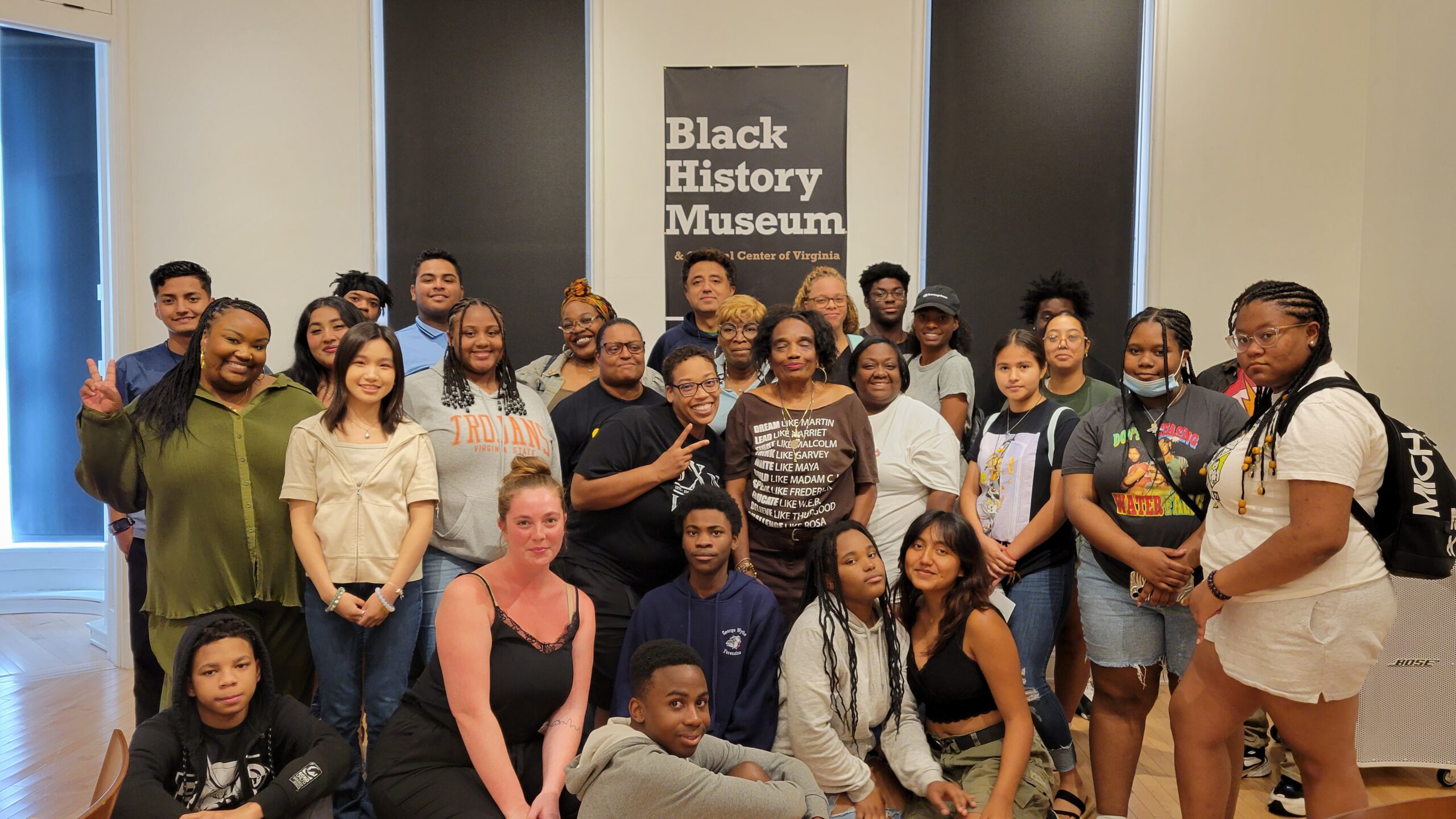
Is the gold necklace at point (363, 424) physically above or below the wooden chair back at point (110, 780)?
above

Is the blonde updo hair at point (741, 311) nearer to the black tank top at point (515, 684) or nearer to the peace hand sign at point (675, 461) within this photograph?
the peace hand sign at point (675, 461)

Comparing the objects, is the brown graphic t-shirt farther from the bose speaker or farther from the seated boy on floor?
the bose speaker

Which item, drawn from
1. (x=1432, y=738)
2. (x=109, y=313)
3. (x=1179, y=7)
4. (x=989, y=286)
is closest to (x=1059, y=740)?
(x=1432, y=738)

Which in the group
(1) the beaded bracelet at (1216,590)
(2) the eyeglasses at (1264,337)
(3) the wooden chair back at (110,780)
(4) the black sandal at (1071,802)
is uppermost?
(2) the eyeglasses at (1264,337)

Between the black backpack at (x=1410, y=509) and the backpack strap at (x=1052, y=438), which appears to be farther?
the backpack strap at (x=1052, y=438)

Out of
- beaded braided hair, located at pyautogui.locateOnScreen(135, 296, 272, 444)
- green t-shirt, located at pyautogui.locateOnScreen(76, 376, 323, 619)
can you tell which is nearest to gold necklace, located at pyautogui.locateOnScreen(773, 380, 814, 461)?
green t-shirt, located at pyautogui.locateOnScreen(76, 376, 323, 619)

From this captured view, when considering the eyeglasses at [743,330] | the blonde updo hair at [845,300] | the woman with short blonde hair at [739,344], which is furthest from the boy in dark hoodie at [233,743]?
the blonde updo hair at [845,300]

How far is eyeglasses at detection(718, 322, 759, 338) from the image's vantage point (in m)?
3.62

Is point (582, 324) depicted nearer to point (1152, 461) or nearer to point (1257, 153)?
point (1152, 461)

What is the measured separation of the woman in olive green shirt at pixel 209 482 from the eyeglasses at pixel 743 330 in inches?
61.3

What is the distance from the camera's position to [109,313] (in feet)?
17.6

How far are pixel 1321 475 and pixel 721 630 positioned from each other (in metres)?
1.61

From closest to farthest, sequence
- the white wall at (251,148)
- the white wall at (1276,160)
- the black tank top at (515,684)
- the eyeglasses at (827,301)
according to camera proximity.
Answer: the black tank top at (515,684) → the eyeglasses at (827,301) → the white wall at (1276,160) → the white wall at (251,148)

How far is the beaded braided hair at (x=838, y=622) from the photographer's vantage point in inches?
108
